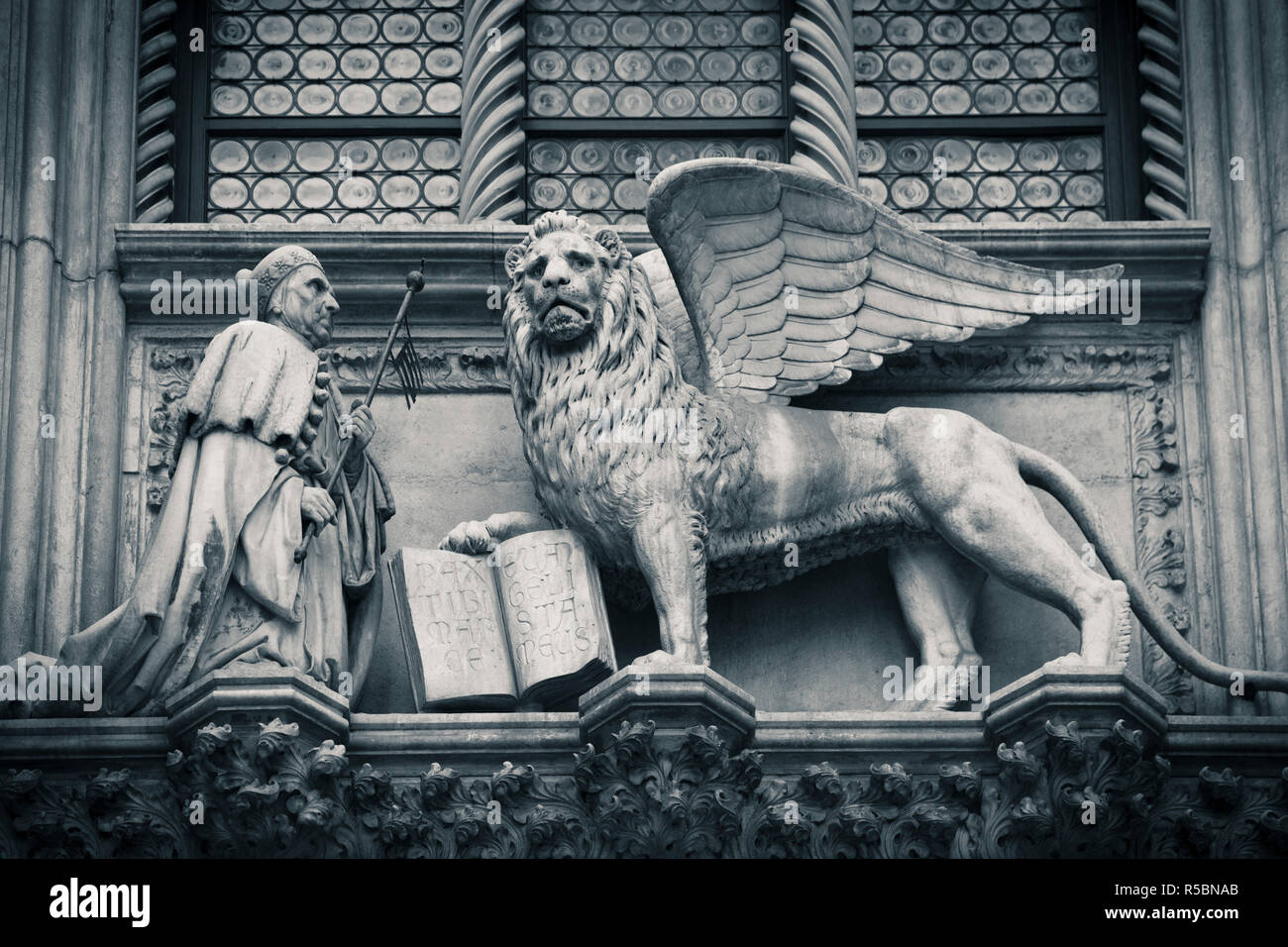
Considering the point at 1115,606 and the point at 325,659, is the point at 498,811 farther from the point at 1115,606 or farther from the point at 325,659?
the point at 1115,606

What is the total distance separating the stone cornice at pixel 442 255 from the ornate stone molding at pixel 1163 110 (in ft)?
1.55

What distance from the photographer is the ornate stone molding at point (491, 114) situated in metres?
15.8

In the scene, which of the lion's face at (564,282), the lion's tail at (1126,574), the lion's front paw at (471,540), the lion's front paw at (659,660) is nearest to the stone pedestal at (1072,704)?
the lion's tail at (1126,574)

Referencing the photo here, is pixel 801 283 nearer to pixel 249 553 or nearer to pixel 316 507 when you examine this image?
pixel 316 507

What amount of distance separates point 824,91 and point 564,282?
2583mm

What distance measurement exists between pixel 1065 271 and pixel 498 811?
4066 millimetres

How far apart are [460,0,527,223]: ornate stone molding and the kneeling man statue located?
149 cm

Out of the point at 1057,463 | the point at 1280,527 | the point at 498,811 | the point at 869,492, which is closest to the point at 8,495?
the point at 498,811

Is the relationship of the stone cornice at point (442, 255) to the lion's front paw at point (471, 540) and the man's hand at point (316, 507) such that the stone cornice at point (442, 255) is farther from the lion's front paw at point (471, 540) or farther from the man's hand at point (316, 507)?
the man's hand at point (316, 507)

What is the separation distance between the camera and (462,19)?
54.1ft

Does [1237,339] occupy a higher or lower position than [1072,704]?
higher

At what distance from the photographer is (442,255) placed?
15188 mm

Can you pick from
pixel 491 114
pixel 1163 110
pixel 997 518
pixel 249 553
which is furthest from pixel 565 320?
pixel 1163 110
